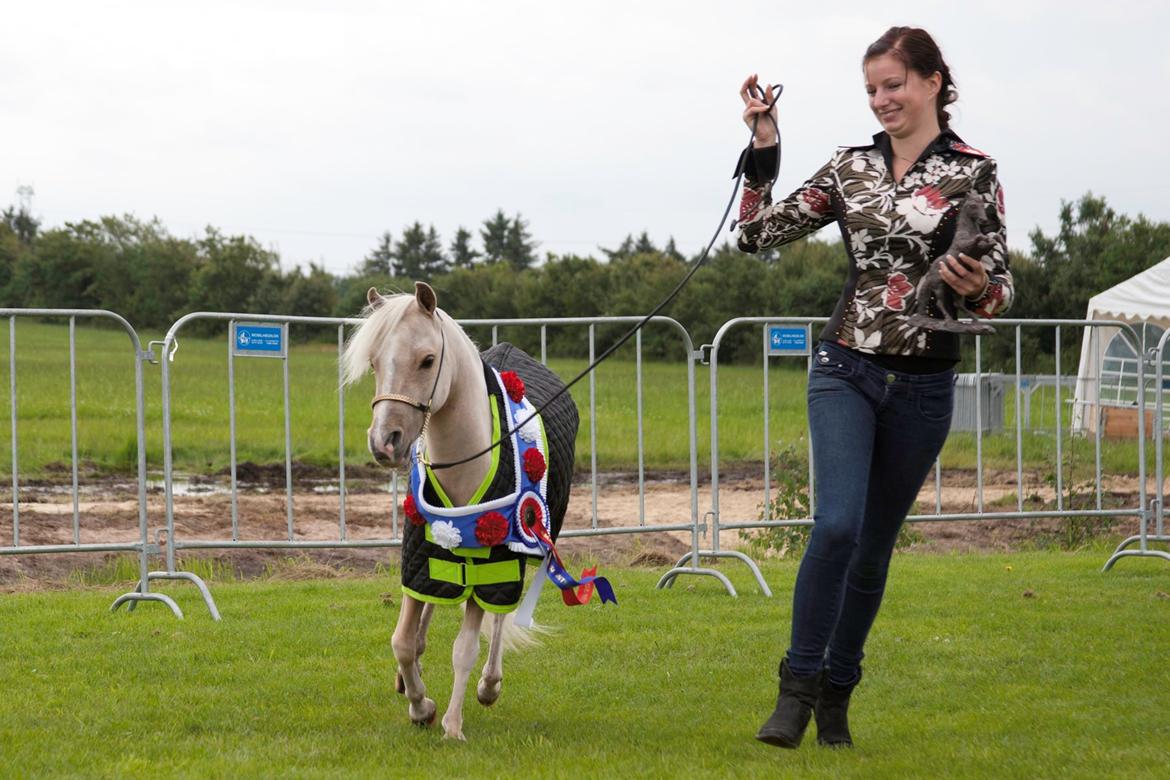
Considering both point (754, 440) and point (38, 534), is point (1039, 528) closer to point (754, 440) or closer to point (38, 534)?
point (754, 440)

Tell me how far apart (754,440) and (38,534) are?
9.93m

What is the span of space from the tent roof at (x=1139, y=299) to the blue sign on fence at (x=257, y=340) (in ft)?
48.9

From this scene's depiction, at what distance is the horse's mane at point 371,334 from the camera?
405 centimetres

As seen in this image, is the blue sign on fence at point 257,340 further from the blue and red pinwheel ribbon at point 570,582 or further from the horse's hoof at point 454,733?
the horse's hoof at point 454,733

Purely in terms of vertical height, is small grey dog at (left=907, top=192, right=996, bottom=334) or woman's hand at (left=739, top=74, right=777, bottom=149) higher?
woman's hand at (left=739, top=74, right=777, bottom=149)

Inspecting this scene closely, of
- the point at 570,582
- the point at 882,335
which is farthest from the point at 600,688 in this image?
the point at 882,335

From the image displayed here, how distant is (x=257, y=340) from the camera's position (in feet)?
22.8

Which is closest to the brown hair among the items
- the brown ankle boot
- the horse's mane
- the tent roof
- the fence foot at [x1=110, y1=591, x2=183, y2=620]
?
the horse's mane

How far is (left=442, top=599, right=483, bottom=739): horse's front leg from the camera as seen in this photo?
14.3ft

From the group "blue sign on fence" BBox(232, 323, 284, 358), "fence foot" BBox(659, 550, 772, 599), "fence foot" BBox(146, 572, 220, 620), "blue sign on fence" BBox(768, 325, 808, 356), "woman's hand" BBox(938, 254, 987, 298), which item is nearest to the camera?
"woman's hand" BBox(938, 254, 987, 298)

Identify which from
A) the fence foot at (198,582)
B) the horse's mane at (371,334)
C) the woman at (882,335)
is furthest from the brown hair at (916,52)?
the fence foot at (198,582)

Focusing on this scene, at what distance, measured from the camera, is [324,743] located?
421 centimetres

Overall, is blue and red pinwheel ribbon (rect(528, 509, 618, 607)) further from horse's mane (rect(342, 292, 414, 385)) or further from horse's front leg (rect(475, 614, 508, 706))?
horse's mane (rect(342, 292, 414, 385))

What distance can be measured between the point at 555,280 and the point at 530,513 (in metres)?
37.6
